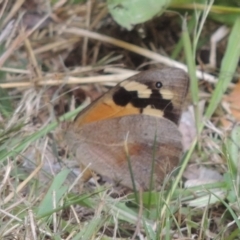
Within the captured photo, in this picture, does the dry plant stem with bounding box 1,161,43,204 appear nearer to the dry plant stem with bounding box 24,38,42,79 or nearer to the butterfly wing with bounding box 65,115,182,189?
the butterfly wing with bounding box 65,115,182,189

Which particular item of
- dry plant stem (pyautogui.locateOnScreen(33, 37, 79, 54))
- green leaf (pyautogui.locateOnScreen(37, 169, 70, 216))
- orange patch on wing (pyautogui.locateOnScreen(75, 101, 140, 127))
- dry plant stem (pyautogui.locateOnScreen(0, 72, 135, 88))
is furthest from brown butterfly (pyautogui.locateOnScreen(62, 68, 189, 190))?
dry plant stem (pyautogui.locateOnScreen(33, 37, 79, 54))

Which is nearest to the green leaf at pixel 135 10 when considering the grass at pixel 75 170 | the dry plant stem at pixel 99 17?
the grass at pixel 75 170

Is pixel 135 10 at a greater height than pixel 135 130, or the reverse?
pixel 135 10

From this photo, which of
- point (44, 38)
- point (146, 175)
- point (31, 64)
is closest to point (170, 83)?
point (146, 175)

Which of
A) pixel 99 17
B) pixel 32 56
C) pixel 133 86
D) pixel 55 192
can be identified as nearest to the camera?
pixel 55 192

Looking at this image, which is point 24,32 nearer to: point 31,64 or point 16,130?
point 31,64

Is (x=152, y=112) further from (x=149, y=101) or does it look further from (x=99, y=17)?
(x=99, y=17)

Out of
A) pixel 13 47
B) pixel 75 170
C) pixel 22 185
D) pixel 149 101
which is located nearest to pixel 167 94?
pixel 149 101

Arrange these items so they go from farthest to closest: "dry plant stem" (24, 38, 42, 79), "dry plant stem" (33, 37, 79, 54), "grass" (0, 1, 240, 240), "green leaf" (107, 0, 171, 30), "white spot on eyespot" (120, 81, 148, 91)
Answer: "dry plant stem" (33, 37, 79, 54) < "dry plant stem" (24, 38, 42, 79) < "green leaf" (107, 0, 171, 30) < "white spot on eyespot" (120, 81, 148, 91) < "grass" (0, 1, 240, 240)
